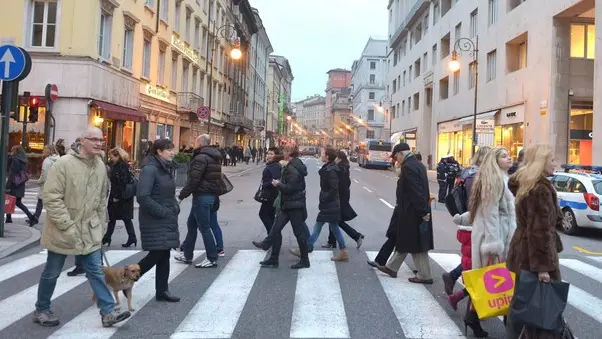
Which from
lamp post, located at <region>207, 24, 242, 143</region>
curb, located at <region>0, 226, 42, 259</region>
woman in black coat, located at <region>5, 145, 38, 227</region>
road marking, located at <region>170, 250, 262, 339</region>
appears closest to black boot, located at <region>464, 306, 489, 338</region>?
road marking, located at <region>170, 250, 262, 339</region>

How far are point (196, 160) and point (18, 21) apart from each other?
15919 mm

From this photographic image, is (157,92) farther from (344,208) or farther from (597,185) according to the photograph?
(597,185)

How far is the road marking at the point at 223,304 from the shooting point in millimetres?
4562

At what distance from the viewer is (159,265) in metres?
5.37

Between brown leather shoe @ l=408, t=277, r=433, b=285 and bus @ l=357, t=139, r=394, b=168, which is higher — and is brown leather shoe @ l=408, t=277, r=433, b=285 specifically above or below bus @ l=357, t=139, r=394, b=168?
below

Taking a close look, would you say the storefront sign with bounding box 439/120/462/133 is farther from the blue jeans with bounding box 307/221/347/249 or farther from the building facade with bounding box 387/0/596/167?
the blue jeans with bounding box 307/221/347/249

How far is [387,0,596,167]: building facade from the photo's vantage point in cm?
2312

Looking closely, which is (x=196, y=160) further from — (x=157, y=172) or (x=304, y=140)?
(x=304, y=140)

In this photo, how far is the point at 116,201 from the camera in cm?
845

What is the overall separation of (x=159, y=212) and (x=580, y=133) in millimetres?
23754

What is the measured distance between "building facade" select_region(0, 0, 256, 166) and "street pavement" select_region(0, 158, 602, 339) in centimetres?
849

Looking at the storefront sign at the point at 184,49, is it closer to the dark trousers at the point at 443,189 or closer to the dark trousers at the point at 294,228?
the dark trousers at the point at 443,189

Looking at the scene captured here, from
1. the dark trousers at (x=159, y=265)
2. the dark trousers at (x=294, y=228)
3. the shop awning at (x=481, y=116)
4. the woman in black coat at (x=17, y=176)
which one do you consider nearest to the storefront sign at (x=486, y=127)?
the shop awning at (x=481, y=116)

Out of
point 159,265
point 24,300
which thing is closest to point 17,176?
point 24,300
